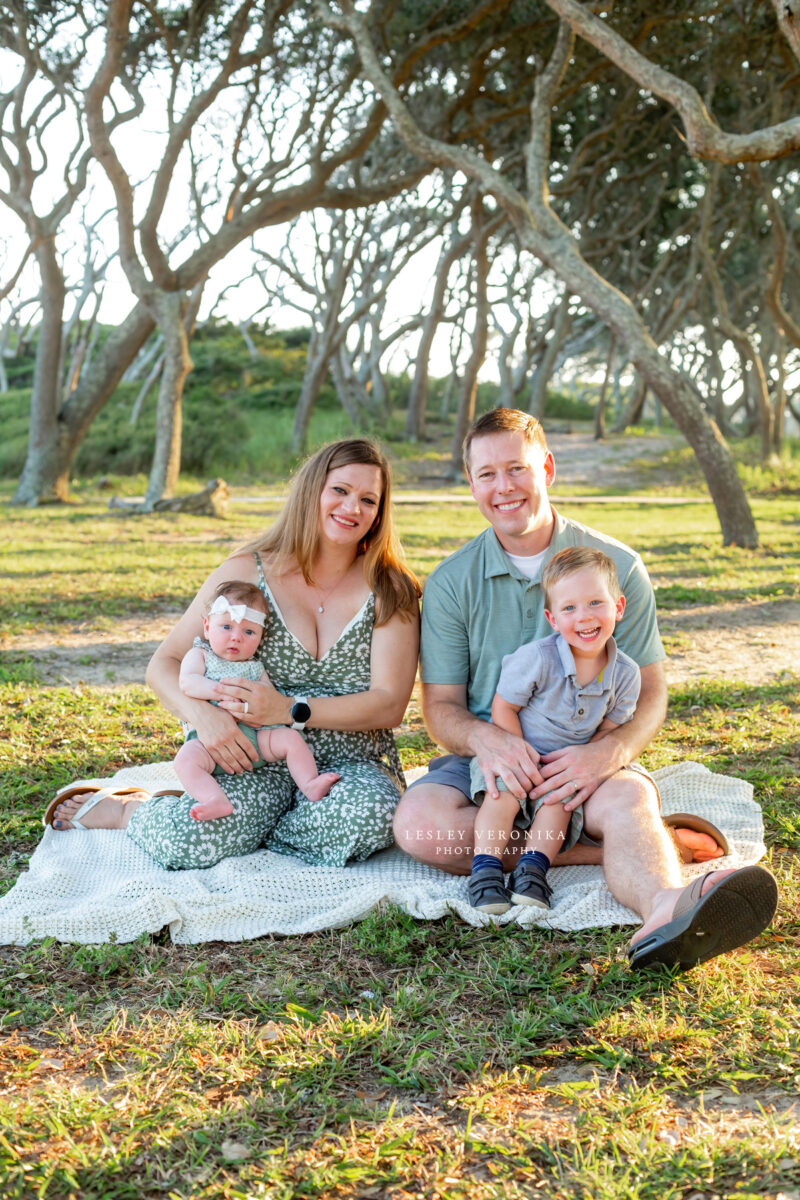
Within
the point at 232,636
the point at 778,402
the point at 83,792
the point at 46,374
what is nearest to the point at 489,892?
the point at 232,636

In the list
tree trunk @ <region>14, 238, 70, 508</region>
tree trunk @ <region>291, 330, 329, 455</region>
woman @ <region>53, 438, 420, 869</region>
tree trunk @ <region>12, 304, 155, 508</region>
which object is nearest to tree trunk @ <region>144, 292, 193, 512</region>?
tree trunk @ <region>12, 304, 155, 508</region>

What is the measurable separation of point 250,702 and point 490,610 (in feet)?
3.01

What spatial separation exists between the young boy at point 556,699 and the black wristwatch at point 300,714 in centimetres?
63

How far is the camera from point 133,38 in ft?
47.6

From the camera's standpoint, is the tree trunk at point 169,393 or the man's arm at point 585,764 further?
the tree trunk at point 169,393

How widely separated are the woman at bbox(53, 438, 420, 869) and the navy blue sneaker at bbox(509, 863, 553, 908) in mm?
567

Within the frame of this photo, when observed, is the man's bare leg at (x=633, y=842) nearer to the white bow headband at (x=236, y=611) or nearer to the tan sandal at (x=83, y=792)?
the white bow headband at (x=236, y=611)

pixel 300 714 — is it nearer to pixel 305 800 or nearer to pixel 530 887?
pixel 305 800

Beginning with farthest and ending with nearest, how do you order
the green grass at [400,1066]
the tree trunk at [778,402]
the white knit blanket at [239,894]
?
the tree trunk at [778,402], the white knit blanket at [239,894], the green grass at [400,1066]

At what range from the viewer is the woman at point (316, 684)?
12.0 feet

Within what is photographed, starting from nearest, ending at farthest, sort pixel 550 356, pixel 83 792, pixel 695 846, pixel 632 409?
pixel 695 846 → pixel 83 792 → pixel 550 356 → pixel 632 409

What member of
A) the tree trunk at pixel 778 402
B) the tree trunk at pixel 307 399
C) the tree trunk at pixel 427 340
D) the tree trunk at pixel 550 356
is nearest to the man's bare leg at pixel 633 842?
the tree trunk at pixel 427 340

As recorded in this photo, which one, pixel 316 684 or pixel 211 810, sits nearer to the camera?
pixel 211 810

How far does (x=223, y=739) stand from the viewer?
3646mm
